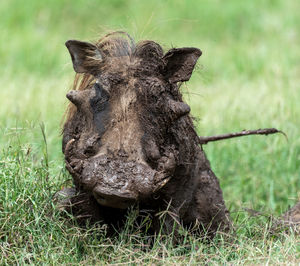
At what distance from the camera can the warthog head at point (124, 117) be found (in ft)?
11.9

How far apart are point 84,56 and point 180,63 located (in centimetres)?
57

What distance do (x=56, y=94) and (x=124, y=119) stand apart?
4.16m

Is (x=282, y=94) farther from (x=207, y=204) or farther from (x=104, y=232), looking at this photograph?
(x=104, y=232)

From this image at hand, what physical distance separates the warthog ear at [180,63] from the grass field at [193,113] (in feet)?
1.10

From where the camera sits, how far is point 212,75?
933 cm

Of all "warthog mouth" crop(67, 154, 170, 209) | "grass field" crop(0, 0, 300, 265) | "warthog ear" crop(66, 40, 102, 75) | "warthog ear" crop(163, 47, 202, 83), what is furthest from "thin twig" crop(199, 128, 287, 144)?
"warthog mouth" crop(67, 154, 170, 209)

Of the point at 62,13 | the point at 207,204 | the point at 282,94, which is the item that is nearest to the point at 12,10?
the point at 62,13

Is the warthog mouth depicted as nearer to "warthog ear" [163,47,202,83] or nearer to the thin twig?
"warthog ear" [163,47,202,83]

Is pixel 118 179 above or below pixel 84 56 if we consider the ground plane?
below

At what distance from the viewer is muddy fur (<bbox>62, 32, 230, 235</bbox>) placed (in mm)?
3658

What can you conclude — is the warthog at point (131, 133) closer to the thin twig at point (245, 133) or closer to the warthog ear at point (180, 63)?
the warthog ear at point (180, 63)

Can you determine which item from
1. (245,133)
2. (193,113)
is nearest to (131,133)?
(245,133)

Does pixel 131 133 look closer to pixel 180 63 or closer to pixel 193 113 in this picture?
pixel 180 63

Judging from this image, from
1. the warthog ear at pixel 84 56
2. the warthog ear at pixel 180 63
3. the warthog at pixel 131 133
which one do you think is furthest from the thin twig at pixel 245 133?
the warthog ear at pixel 84 56
